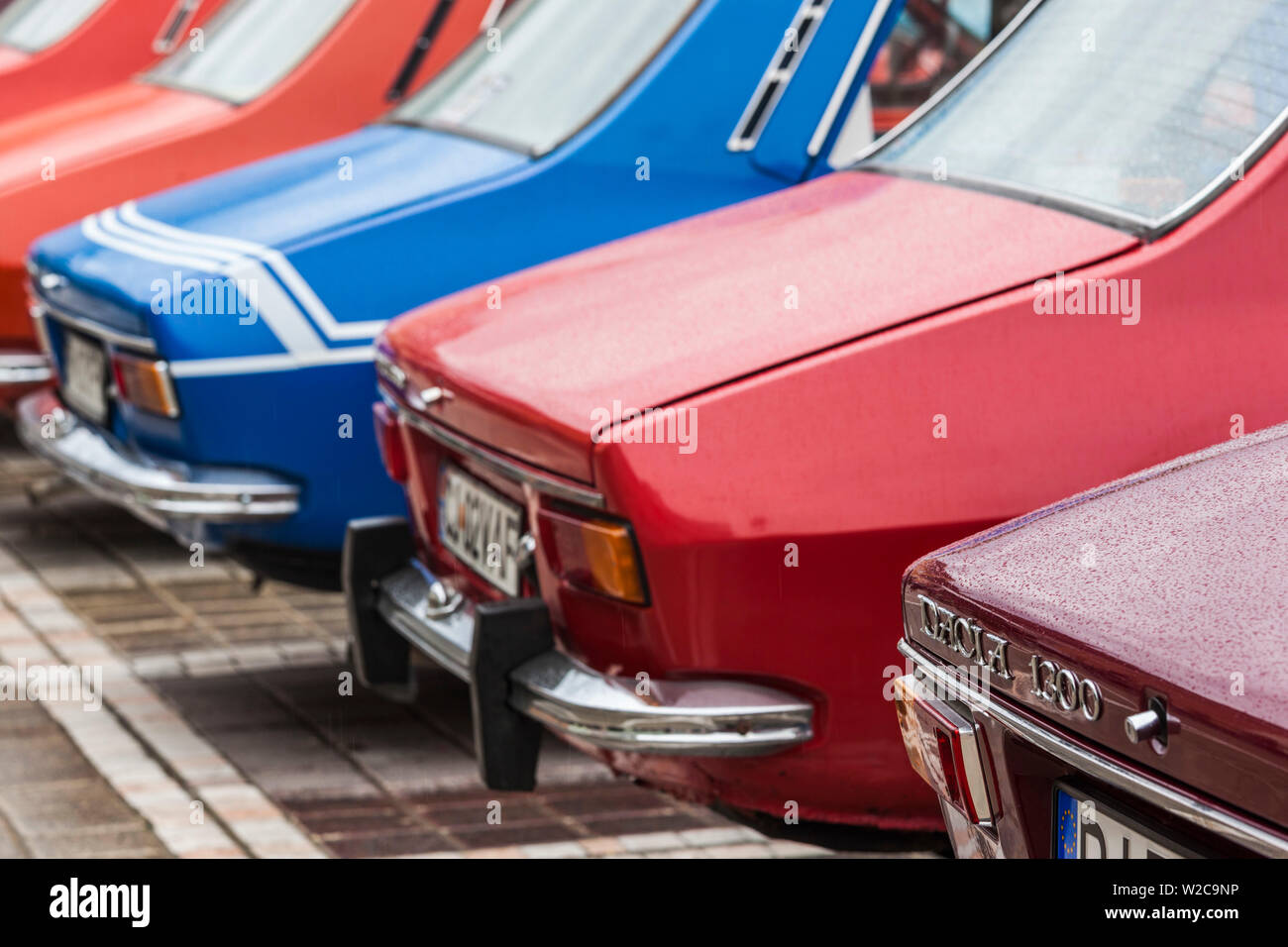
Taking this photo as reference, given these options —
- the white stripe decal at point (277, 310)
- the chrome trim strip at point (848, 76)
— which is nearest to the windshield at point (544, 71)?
the chrome trim strip at point (848, 76)

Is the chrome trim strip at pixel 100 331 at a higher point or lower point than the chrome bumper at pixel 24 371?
higher

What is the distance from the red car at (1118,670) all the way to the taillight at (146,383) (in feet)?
8.78

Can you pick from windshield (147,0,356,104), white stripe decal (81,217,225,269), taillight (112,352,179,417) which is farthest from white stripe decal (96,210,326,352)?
windshield (147,0,356,104)

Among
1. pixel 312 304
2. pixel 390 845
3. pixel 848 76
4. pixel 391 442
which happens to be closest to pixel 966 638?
pixel 391 442

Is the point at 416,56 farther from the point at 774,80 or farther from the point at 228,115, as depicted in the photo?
the point at 774,80

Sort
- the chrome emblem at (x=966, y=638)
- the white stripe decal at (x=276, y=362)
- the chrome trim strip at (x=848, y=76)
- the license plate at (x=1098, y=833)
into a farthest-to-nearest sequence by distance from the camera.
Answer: the white stripe decal at (x=276, y=362)
the chrome trim strip at (x=848, y=76)
the chrome emblem at (x=966, y=638)
the license plate at (x=1098, y=833)

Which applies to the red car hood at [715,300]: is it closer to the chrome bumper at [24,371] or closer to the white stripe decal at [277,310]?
the white stripe decal at [277,310]

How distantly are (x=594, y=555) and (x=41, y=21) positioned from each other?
6811mm

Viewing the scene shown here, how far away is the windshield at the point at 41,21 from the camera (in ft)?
27.3

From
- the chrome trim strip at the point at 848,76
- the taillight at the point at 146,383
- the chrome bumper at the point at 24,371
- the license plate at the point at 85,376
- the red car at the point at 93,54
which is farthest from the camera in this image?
the red car at the point at 93,54

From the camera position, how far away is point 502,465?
315cm

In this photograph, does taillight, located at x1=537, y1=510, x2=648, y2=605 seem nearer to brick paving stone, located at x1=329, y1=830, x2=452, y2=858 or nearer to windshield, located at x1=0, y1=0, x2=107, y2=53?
brick paving stone, located at x1=329, y1=830, x2=452, y2=858
